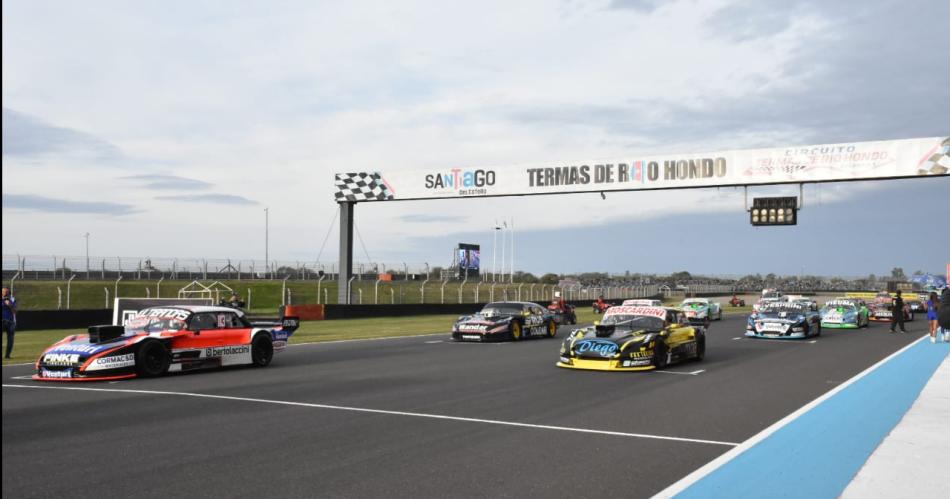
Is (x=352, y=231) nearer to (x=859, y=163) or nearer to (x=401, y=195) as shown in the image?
(x=401, y=195)

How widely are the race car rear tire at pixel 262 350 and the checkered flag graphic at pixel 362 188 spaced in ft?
79.0

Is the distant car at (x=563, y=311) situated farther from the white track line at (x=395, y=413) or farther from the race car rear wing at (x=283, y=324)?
the white track line at (x=395, y=413)

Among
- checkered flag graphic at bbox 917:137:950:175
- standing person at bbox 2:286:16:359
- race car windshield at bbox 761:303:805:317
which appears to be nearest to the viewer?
standing person at bbox 2:286:16:359

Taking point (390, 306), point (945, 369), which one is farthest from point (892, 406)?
point (390, 306)

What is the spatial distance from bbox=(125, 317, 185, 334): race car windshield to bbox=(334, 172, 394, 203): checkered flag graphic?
83.6 feet

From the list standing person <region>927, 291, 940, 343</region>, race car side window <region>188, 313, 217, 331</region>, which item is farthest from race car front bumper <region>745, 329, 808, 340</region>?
race car side window <region>188, 313, 217, 331</region>

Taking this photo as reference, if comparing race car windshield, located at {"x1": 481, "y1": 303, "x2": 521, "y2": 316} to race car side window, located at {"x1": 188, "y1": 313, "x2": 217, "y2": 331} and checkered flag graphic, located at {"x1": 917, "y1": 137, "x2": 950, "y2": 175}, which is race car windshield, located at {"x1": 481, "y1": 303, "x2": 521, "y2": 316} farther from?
checkered flag graphic, located at {"x1": 917, "y1": 137, "x2": 950, "y2": 175}

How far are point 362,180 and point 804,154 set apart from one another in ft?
65.9

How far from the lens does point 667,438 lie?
26.6ft

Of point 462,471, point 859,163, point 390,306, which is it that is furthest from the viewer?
point 390,306

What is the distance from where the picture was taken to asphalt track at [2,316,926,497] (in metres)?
6.18

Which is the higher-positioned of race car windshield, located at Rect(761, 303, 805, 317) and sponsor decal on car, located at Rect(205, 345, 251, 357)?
race car windshield, located at Rect(761, 303, 805, 317)

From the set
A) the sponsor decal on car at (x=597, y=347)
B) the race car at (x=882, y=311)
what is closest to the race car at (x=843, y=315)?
the race car at (x=882, y=311)

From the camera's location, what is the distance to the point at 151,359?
13438 mm
